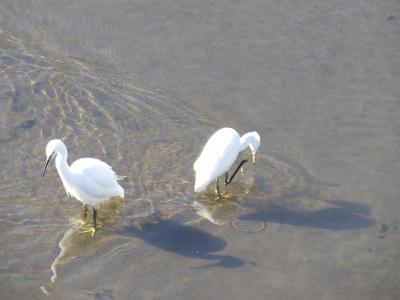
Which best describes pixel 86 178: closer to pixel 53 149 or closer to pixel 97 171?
pixel 97 171

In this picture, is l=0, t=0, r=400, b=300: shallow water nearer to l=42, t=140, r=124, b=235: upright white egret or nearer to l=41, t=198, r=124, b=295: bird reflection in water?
l=41, t=198, r=124, b=295: bird reflection in water

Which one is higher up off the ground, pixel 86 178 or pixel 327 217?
pixel 86 178

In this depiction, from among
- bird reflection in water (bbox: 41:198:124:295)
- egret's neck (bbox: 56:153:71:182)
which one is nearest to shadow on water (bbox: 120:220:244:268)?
bird reflection in water (bbox: 41:198:124:295)

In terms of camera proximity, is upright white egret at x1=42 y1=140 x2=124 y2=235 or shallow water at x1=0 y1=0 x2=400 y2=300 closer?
shallow water at x1=0 y1=0 x2=400 y2=300

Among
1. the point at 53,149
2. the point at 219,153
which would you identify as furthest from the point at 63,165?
the point at 219,153

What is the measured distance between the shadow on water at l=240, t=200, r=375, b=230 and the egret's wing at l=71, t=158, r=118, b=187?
4.47ft

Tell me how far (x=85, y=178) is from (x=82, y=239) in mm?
568

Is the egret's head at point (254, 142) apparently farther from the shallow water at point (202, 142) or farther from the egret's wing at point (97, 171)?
the egret's wing at point (97, 171)

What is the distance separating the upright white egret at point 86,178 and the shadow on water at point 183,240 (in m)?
0.39

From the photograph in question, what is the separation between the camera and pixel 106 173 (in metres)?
6.67

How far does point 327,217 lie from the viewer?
702cm

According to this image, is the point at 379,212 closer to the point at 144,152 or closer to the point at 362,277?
the point at 362,277

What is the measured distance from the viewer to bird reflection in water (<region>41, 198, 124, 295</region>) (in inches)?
242

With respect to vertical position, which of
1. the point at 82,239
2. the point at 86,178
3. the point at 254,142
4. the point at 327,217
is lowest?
the point at 82,239
